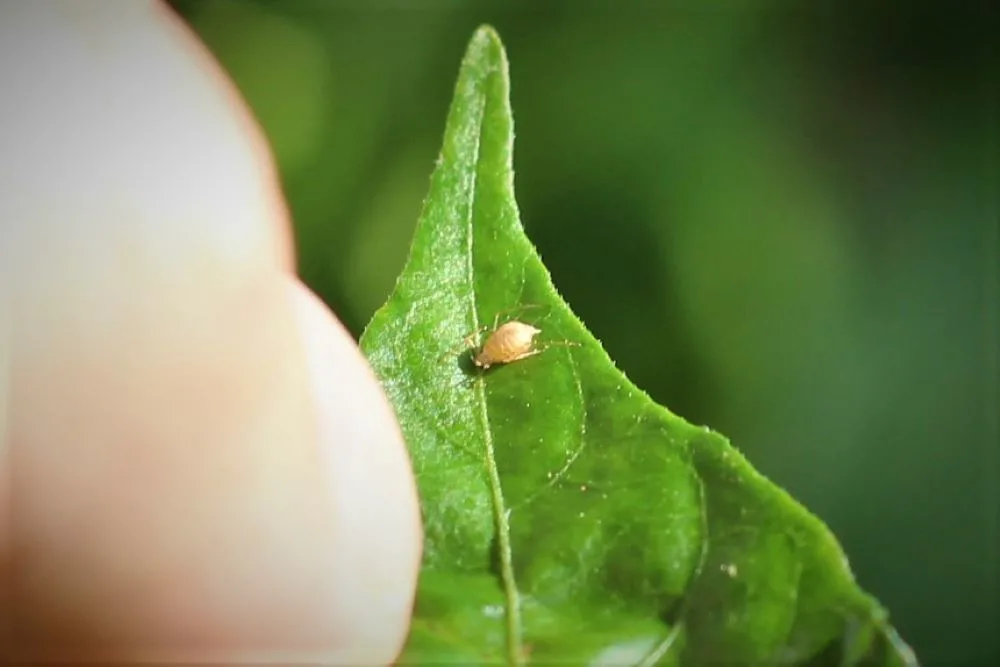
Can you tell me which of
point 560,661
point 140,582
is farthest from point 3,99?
point 560,661

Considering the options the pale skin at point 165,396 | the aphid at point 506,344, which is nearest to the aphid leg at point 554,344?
the aphid at point 506,344

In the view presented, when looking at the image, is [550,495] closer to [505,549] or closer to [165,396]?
[505,549]

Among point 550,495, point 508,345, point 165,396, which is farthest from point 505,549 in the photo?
point 165,396

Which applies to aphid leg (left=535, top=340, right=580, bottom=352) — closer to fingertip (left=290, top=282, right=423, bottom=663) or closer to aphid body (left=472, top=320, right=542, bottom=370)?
aphid body (left=472, top=320, right=542, bottom=370)

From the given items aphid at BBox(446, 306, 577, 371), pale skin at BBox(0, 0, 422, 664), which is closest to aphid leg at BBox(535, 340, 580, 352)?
aphid at BBox(446, 306, 577, 371)

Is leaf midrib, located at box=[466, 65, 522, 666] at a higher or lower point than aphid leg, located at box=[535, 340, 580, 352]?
lower
